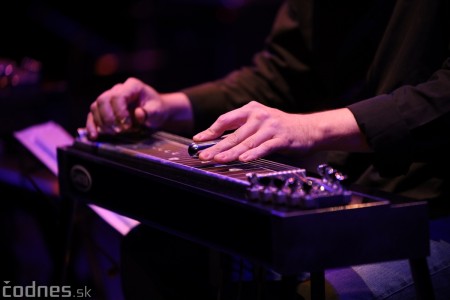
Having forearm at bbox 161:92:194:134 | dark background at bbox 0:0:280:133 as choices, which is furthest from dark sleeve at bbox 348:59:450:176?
dark background at bbox 0:0:280:133

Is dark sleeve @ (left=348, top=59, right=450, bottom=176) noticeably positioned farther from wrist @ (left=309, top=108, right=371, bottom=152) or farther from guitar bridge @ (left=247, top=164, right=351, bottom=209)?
guitar bridge @ (left=247, top=164, right=351, bottom=209)

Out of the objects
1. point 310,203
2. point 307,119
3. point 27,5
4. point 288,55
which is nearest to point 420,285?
point 310,203

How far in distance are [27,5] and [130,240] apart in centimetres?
301

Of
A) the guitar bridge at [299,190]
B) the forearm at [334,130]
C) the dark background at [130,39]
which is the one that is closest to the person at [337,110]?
the forearm at [334,130]

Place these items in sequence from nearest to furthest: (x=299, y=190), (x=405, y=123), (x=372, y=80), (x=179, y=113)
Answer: (x=299, y=190) → (x=405, y=123) → (x=372, y=80) → (x=179, y=113)

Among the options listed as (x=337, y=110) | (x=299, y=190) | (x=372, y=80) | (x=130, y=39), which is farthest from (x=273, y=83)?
(x=130, y=39)

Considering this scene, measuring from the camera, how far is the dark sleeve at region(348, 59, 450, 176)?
1135 millimetres

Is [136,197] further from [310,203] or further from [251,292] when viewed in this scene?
[310,203]

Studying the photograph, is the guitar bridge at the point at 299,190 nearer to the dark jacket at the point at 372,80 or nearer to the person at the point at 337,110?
the person at the point at 337,110

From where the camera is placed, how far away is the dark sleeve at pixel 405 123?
3.72ft

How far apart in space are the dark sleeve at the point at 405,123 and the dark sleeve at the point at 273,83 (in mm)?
667

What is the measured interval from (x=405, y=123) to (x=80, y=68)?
2.89 meters

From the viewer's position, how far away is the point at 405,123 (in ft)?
3.72

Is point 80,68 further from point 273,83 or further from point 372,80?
point 372,80
